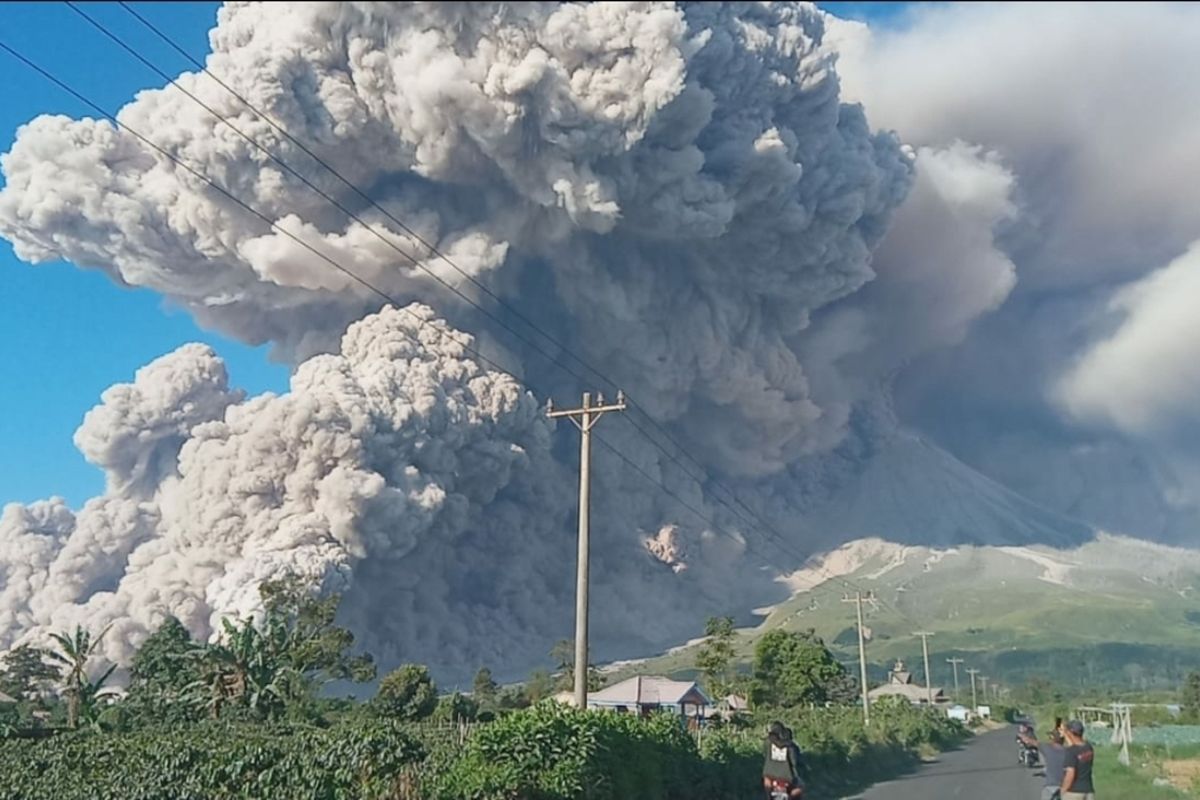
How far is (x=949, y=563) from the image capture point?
166m

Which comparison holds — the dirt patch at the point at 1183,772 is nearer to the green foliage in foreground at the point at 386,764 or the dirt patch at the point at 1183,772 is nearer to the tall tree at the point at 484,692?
the green foliage in foreground at the point at 386,764

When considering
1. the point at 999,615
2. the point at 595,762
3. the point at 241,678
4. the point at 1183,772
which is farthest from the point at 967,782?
the point at 999,615

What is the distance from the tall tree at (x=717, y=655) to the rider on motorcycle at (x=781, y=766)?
47.2 meters

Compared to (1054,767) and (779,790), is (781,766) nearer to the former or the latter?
(779,790)

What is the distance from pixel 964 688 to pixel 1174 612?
44.8 m

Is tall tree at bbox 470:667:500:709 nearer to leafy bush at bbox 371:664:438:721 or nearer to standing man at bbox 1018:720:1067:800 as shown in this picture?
leafy bush at bbox 371:664:438:721

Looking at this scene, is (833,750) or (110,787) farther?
(833,750)

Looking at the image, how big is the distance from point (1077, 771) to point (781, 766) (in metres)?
3.58

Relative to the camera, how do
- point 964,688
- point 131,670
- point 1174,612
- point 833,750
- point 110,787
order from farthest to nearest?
1. point 964,688
2. point 1174,612
3. point 131,670
4. point 833,750
5. point 110,787

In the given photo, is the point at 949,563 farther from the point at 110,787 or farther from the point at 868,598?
the point at 110,787

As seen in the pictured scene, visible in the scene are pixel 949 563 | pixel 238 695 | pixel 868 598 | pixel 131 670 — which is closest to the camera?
pixel 238 695

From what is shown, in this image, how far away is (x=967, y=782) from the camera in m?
27.4

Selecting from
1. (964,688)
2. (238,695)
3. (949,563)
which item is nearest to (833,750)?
(238,695)

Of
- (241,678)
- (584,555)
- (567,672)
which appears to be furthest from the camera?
(567,672)
